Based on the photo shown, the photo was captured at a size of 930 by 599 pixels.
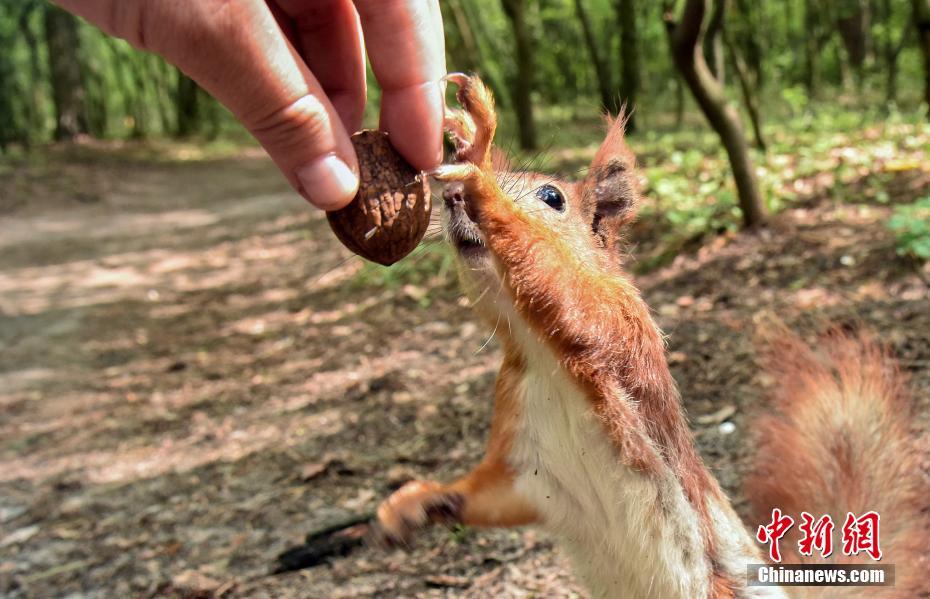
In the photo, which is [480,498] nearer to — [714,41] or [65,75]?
[714,41]

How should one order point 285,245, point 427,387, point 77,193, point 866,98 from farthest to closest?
point 77,193 < point 866,98 < point 285,245 < point 427,387

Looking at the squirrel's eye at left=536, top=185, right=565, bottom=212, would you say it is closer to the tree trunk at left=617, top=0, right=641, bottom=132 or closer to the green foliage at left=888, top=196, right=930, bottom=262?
the green foliage at left=888, top=196, right=930, bottom=262

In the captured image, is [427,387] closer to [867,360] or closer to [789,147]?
[867,360]

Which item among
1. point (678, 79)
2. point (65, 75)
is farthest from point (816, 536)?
point (65, 75)

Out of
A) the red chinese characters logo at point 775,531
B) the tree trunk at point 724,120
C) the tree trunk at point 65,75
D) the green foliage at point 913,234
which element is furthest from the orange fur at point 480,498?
the tree trunk at point 65,75

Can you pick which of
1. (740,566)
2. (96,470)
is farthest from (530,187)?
(96,470)

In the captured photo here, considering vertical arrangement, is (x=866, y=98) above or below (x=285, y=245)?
above

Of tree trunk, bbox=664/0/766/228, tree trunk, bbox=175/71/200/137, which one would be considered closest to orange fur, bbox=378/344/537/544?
tree trunk, bbox=664/0/766/228
